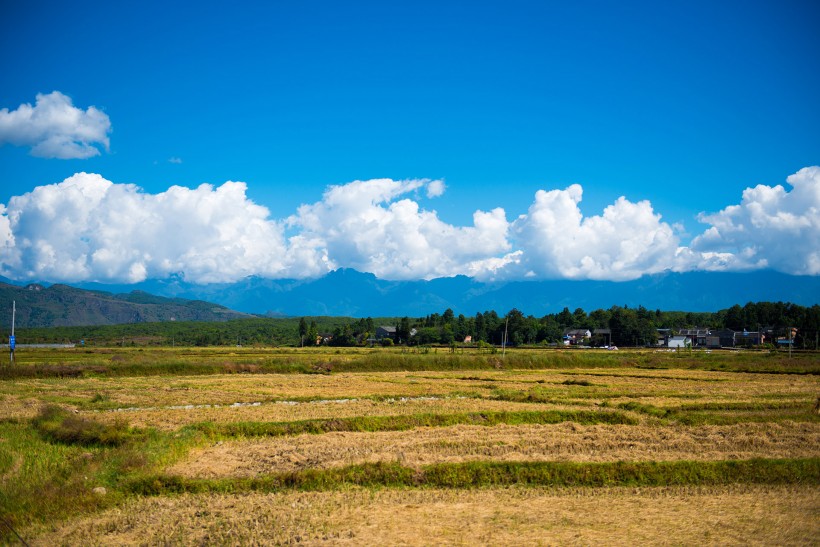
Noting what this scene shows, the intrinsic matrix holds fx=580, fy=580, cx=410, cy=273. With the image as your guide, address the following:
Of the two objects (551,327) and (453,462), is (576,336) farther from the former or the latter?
(453,462)

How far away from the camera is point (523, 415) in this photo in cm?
2297

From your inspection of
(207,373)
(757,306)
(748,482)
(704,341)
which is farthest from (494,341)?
(748,482)

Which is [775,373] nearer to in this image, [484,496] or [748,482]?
[748,482]

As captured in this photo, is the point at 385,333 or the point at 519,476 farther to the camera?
the point at 385,333

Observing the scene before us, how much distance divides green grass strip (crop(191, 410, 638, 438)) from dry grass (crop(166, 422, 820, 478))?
1.14m

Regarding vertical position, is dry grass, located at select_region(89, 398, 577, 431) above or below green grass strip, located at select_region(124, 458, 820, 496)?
below

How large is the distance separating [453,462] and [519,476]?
1693 mm

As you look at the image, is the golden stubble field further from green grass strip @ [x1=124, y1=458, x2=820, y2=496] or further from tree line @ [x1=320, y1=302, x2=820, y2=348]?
tree line @ [x1=320, y1=302, x2=820, y2=348]

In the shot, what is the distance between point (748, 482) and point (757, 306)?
6211 inches

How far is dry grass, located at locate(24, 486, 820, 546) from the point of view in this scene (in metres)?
10.1

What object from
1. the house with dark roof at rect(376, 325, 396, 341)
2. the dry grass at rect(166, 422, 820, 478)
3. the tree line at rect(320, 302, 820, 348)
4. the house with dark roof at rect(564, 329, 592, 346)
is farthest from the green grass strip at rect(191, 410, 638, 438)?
the house with dark roof at rect(564, 329, 592, 346)

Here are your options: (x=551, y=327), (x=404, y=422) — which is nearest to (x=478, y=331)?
(x=551, y=327)

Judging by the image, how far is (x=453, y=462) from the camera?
14750 mm

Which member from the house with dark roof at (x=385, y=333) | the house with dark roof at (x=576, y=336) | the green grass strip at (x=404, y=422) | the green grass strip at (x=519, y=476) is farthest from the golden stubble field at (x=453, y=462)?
the house with dark roof at (x=576, y=336)
